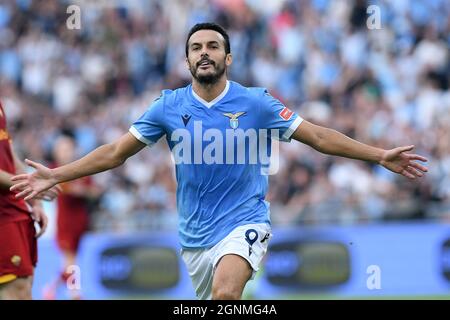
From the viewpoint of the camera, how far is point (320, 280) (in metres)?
15.5

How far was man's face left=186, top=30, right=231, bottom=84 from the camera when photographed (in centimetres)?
846

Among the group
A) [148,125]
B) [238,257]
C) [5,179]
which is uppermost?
[148,125]

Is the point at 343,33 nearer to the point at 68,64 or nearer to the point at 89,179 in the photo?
the point at 68,64

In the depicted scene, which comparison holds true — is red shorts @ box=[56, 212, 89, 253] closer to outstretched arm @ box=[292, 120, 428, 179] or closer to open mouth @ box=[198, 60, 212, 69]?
open mouth @ box=[198, 60, 212, 69]

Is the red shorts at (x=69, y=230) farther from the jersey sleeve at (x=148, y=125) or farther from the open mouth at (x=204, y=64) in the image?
the open mouth at (x=204, y=64)

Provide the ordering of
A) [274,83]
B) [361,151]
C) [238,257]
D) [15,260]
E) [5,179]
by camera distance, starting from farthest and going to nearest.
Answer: [274,83]
[15,260]
[5,179]
[361,151]
[238,257]

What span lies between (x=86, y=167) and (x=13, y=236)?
1.23 metres

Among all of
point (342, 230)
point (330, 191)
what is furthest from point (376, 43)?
point (342, 230)

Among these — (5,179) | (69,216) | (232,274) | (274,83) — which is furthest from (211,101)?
→ (274,83)

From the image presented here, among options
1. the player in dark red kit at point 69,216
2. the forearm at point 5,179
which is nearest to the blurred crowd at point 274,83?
the player in dark red kit at point 69,216

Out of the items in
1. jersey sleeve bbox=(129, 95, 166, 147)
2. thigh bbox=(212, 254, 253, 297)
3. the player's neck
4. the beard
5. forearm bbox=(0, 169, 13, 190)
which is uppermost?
the beard

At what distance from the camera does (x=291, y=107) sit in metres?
19.3

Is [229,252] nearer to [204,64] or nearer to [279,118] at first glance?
[279,118]

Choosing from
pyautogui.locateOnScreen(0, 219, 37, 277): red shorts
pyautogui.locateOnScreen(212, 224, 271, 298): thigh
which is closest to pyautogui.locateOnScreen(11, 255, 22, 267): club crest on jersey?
pyautogui.locateOnScreen(0, 219, 37, 277): red shorts
